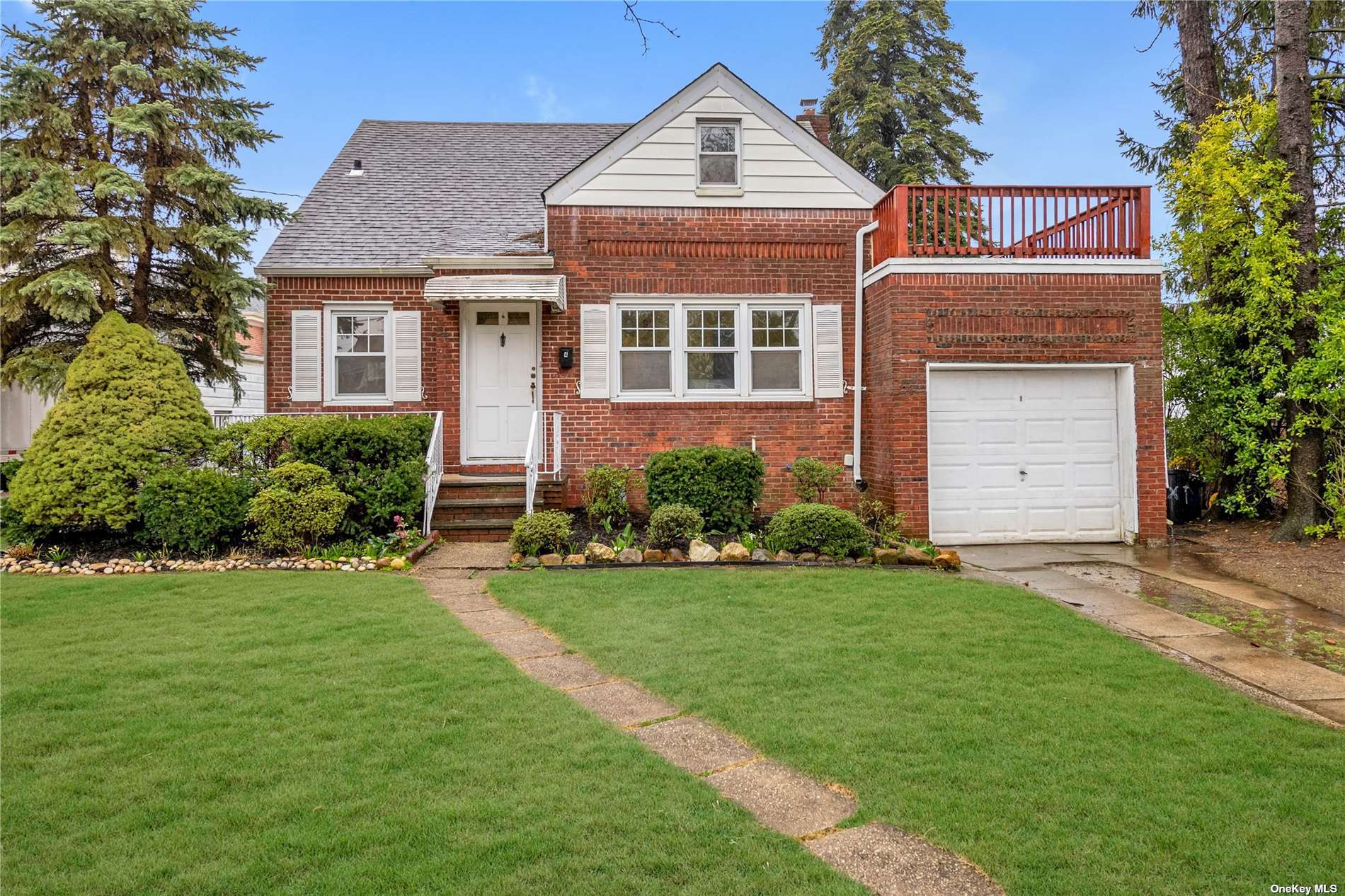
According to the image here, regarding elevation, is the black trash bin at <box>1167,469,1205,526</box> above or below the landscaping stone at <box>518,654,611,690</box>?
above

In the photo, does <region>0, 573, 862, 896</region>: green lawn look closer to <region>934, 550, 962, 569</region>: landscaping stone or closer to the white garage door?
<region>934, 550, 962, 569</region>: landscaping stone

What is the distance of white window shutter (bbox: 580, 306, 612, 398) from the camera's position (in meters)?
11.4

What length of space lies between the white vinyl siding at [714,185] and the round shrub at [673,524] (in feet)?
15.8

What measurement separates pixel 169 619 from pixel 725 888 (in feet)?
17.1

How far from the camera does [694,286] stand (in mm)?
11492

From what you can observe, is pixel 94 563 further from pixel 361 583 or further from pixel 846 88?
pixel 846 88

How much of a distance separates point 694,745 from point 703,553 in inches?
182

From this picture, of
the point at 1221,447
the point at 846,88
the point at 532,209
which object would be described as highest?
the point at 846,88

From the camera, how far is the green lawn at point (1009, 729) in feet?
9.52

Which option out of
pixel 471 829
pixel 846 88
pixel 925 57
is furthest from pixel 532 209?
pixel 925 57

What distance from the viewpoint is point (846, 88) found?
22.7 metres

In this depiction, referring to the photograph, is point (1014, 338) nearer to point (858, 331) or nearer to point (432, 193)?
point (858, 331)

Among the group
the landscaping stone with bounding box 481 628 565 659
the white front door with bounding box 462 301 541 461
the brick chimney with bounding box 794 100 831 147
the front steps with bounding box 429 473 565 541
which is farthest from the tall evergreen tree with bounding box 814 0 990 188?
the landscaping stone with bounding box 481 628 565 659

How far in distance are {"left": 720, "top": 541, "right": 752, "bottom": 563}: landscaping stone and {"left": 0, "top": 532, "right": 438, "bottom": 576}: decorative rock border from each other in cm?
320
